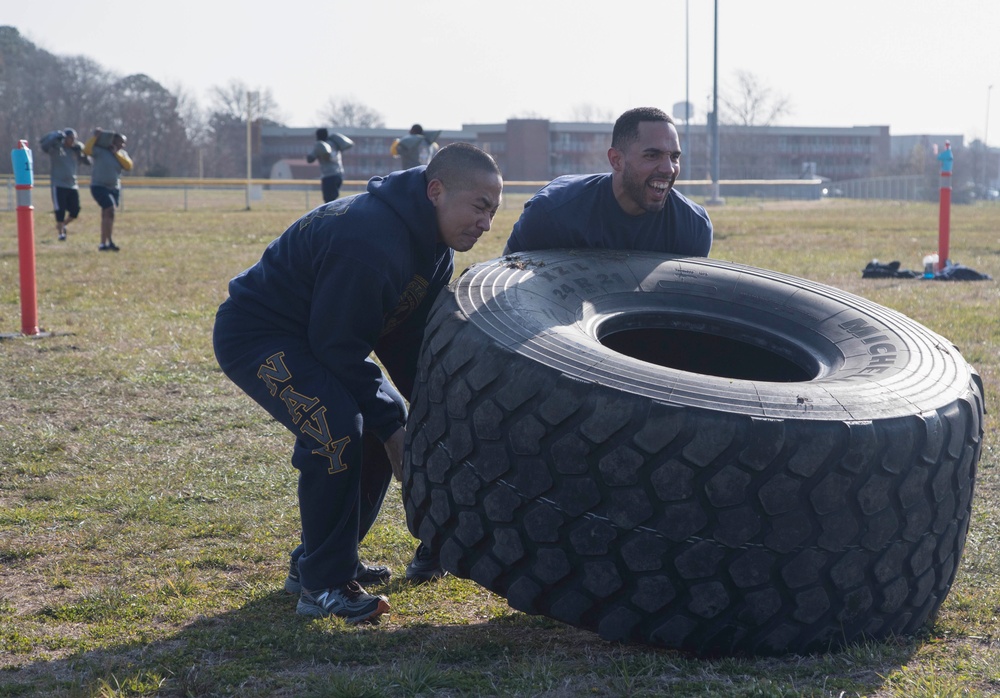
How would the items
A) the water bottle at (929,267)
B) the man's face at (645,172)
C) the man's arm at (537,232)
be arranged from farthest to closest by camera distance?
the water bottle at (929,267) → the man's face at (645,172) → the man's arm at (537,232)

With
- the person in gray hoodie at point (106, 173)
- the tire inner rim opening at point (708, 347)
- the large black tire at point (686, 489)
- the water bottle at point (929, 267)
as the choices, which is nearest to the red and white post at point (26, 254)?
the tire inner rim opening at point (708, 347)

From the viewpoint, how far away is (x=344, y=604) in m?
3.18

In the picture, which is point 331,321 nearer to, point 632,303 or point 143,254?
point 632,303

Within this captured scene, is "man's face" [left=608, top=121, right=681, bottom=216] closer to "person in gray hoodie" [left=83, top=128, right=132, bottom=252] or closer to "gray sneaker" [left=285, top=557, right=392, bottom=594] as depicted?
"gray sneaker" [left=285, top=557, right=392, bottom=594]

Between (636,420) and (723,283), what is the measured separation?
1403 mm

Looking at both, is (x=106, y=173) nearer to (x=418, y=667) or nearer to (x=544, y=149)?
(x=418, y=667)

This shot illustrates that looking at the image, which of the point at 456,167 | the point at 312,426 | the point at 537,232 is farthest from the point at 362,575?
the point at 537,232

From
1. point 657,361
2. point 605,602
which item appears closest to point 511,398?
point 605,602

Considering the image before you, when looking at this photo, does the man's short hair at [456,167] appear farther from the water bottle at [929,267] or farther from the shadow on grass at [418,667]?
the water bottle at [929,267]

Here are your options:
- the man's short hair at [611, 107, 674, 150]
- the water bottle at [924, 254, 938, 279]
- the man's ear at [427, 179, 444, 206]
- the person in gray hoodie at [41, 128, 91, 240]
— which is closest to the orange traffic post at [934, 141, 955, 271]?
the water bottle at [924, 254, 938, 279]

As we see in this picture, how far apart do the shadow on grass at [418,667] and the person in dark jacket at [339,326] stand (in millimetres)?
277

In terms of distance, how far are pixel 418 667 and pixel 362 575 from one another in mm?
932

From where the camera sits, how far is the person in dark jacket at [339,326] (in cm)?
310

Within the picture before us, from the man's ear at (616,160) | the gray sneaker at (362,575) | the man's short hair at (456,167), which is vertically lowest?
the gray sneaker at (362,575)
